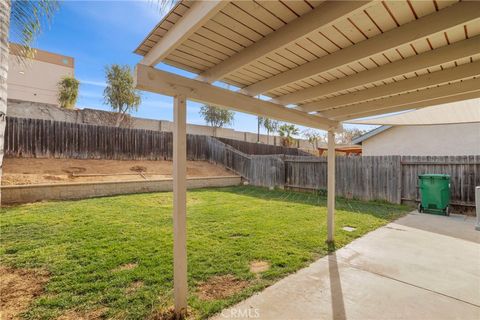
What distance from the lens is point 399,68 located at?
226 cm

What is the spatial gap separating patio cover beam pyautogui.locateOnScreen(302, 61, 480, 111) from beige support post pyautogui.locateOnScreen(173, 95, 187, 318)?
2.12 metres

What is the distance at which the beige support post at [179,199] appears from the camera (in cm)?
216

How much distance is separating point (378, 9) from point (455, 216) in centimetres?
700

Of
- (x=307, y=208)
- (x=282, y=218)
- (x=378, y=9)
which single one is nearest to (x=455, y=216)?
(x=307, y=208)

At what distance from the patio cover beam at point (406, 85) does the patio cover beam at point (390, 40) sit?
40.4 inches

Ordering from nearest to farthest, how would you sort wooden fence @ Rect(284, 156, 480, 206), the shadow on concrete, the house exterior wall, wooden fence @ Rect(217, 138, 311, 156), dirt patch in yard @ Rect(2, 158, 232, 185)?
1. the shadow on concrete
2. wooden fence @ Rect(284, 156, 480, 206)
3. dirt patch in yard @ Rect(2, 158, 232, 185)
4. wooden fence @ Rect(217, 138, 311, 156)
5. the house exterior wall

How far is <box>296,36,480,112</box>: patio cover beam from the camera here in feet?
6.33

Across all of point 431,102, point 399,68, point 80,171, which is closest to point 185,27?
point 399,68

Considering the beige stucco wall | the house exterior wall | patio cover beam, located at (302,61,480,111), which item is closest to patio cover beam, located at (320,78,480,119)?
patio cover beam, located at (302,61,480,111)

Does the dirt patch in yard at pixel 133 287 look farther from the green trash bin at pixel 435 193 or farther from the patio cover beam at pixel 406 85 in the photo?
the green trash bin at pixel 435 193

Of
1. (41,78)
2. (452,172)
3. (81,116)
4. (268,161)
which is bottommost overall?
(452,172)

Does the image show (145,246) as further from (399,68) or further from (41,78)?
(41,78)

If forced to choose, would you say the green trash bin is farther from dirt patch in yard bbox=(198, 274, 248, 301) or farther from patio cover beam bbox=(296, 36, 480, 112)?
dirt patch in yard bbox=(198, 274, 248, 301)

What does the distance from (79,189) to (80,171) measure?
1.63m
